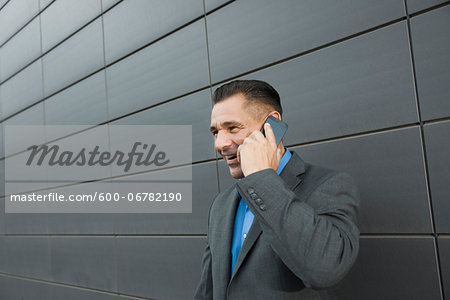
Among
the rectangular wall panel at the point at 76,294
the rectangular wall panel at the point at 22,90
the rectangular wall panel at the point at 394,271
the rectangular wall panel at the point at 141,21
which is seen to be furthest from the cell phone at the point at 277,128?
the rectangular wall panel at the point at 22,90

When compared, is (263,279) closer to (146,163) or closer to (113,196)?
(146,163)

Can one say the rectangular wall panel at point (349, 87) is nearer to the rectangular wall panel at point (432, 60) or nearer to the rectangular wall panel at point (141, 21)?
the rectangular wall panel at point (432, 60)

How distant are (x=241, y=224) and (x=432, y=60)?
1.32m

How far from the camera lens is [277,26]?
2.75 metres

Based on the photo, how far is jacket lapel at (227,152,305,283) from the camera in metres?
1.46

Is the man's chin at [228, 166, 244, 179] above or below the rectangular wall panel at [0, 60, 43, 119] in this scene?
below

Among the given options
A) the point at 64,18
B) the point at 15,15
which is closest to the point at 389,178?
the point at 64,18

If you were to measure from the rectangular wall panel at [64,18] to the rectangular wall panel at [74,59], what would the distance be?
0.35ft

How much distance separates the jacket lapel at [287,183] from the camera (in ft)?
4.78

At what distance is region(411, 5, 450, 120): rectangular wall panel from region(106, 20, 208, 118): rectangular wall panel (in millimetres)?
1731

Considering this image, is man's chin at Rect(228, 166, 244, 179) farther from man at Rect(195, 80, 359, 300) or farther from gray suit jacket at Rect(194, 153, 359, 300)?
gray suit jacket at Rect(194, 153, 359, 300)

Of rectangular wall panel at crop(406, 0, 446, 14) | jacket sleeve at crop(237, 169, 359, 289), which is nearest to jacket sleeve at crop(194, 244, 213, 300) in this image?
jacket sleeve at crop(237, 169, 359, 289)

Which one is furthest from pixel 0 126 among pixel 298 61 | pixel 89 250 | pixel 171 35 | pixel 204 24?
pixel 298 61


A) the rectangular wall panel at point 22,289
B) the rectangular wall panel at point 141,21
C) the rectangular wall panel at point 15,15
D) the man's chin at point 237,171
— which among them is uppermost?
the rectangular wall panel at point 15,15
